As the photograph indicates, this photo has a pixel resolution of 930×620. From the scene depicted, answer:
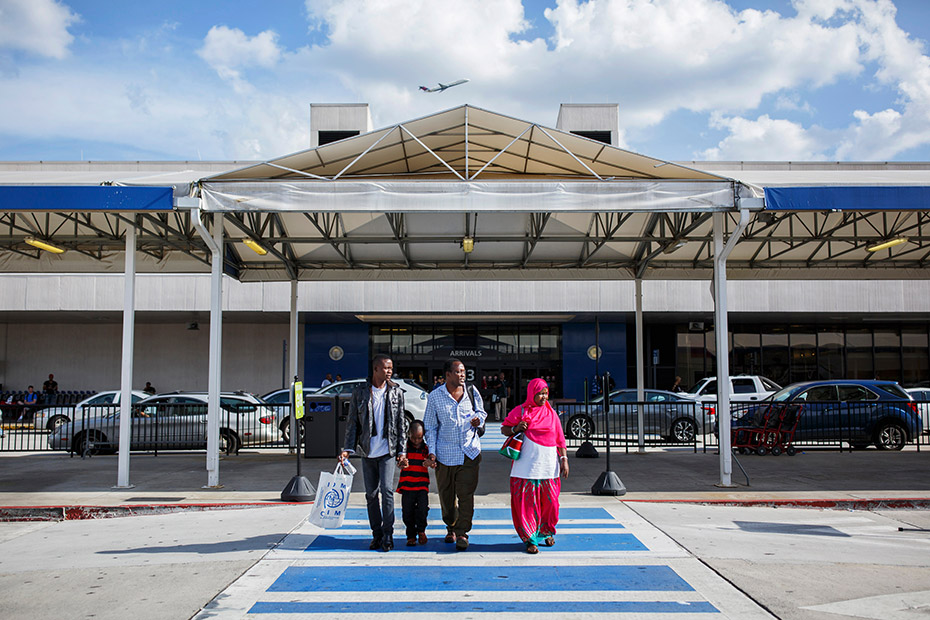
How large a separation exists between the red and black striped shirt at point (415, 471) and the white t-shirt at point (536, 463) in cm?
91

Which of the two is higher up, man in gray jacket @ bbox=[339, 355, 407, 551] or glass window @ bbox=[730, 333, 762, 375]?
glass window @ bbox=[730, 333, 762, 375]

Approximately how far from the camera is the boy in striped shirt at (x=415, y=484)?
7465mm

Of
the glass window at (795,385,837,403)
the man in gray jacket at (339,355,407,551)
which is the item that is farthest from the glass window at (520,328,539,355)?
the man in gray jacket at (339,355,407,551)

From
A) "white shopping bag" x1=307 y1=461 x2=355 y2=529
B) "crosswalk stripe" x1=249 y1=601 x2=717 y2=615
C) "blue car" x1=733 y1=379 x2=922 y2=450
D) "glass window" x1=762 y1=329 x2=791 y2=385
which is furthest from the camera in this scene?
"glass window" x1=762 y1=329 x2=791 y2=385

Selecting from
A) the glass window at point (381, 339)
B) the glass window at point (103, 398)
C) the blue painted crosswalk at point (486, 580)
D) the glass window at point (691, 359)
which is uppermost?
the glass window at point (381, 339)

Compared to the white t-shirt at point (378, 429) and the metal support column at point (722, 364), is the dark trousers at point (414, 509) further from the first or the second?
the metal support column at point (722, 364)

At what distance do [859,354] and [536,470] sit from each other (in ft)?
103

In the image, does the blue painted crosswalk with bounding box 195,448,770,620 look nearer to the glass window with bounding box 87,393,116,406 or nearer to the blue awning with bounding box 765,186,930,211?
the blue awning with bounding box 765,186,930,211

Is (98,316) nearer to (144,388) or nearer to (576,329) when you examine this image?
(144,388)

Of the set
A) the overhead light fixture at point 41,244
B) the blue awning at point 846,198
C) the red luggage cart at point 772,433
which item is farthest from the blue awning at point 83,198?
the red luggage cart at point 772,433

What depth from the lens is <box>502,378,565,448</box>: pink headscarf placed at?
24.4 feet

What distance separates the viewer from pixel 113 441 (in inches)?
655

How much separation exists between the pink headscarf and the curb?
15.6 feet

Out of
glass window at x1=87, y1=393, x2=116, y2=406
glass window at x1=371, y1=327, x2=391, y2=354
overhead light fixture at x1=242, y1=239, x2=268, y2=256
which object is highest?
overhead light fixture at x1=242, y1=239, x2=268, y2=256
